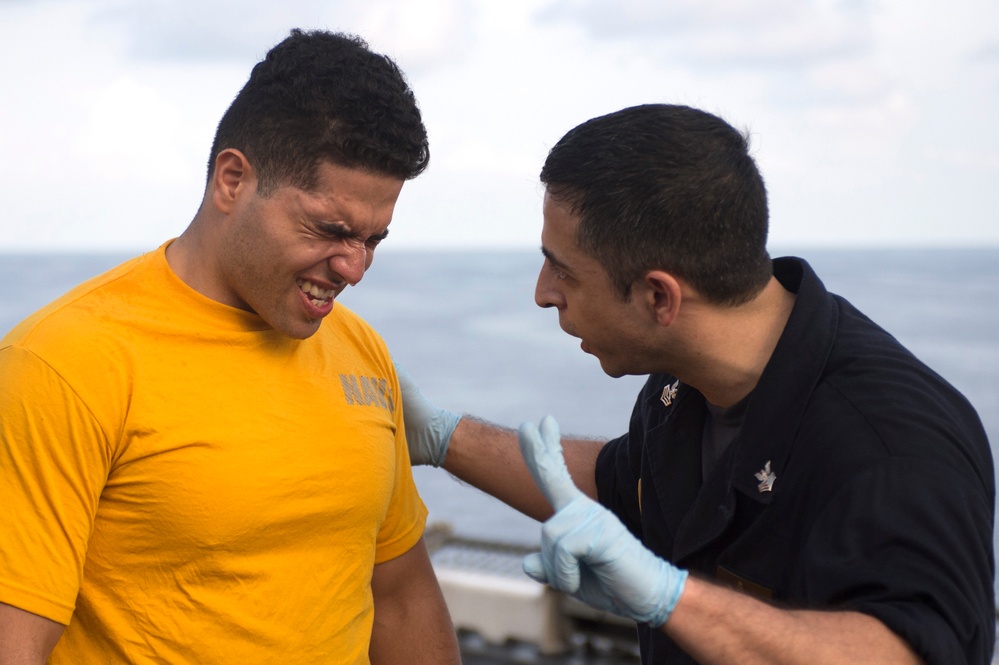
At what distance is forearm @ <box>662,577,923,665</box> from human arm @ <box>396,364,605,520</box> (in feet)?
2.79

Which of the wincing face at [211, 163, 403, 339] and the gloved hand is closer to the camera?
the wincing face at [211, 163, 403, 339]

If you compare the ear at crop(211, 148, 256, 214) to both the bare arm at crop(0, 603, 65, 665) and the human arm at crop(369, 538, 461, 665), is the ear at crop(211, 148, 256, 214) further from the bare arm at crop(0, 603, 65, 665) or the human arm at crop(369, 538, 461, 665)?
the human arm at crop(369, 538, 461, 665)

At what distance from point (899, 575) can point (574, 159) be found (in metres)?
0.94

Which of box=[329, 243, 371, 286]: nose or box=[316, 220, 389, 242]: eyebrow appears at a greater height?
box=[316, 220, 389, 242]: eyebrow

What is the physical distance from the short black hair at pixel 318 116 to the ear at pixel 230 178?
2 cm

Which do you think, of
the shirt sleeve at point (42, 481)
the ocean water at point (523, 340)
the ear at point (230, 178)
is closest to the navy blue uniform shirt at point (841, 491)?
the ear at point (230, 178)

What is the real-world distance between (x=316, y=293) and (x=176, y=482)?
1.38ft

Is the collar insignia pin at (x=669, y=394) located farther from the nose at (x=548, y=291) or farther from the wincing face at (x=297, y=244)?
the wincing face at (x=297, y=244)

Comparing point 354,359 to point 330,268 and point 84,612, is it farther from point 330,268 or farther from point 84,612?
point 84,612

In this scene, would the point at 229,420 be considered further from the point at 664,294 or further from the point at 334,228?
the point at 664,294

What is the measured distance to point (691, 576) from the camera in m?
1.60

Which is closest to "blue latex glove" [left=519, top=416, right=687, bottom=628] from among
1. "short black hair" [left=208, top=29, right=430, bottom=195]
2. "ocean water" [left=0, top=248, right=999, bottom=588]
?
"short black hair" [left=208, top=29, right=430, bottom=195]

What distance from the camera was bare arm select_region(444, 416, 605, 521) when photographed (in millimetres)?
2418

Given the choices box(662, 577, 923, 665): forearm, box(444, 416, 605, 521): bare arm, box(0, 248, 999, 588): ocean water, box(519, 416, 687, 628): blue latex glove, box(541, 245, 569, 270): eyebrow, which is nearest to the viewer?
box(662, 577, 923, 665): forearm
